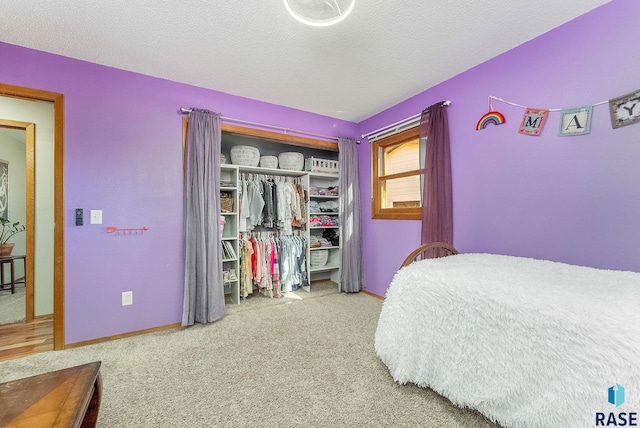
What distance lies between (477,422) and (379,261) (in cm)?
213

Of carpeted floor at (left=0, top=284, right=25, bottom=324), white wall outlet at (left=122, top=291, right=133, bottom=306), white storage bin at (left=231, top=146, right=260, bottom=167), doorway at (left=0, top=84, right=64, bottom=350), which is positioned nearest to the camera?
doorway at (left=0, top=84, right=64, bottom=350)

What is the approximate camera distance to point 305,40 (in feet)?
6.49

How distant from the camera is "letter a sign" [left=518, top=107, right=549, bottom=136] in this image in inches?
76.5

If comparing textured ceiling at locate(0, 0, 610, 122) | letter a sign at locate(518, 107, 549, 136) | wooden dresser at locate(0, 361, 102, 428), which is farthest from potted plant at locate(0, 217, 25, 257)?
letter a sign at locate(518, 107, 549, 136)

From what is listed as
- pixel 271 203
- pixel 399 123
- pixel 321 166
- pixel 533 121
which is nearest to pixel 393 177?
pixel 399 123

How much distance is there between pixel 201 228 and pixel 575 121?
10.2 ft

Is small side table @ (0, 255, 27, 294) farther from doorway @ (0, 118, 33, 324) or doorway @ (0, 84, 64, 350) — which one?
doorway @ (0, 84, 64, 350)

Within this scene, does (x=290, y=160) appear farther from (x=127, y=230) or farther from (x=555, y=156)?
(x=555, y=156)

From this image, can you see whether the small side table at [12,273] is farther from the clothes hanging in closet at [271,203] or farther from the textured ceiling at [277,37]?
the clothes hanging in closet at [271,203]

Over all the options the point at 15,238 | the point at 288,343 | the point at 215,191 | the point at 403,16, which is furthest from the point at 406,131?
the point at 15,238

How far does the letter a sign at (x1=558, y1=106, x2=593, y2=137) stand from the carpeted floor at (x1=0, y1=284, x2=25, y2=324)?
17.1ft

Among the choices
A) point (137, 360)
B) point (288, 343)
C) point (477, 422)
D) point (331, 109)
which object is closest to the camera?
point (477, 422)

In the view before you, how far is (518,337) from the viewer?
1.17m

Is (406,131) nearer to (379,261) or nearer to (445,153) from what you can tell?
(445,153)
